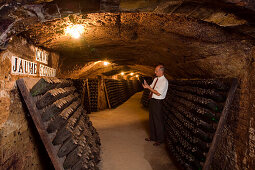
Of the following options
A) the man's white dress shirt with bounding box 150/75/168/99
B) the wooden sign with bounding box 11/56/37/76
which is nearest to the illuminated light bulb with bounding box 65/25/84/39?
the wooden sign with bounding box 11/56/37/76

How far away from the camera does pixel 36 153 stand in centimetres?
202

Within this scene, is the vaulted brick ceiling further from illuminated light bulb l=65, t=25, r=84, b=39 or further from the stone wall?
the stone wall

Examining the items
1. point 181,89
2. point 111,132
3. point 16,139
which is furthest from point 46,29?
point 111,132

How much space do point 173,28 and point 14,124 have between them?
2389 millimetres

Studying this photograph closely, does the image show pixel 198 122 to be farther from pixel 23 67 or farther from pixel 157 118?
pixel 23 67

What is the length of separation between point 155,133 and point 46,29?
2.96 metres

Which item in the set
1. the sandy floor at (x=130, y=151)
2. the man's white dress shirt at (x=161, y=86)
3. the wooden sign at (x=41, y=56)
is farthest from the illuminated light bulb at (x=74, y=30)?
the sandy floor at (x=130, y=151)

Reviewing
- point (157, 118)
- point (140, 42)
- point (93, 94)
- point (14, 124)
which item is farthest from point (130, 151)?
point (93, 94)

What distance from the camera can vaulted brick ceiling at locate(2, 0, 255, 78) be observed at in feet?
4.99

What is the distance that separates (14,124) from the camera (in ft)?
5.27

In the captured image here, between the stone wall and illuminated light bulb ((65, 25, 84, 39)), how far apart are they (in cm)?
62

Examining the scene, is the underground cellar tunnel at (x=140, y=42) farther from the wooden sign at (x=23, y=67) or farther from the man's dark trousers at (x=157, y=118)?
the man's dark trousers at (x=157, y=118)

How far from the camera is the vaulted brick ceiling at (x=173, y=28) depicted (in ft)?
4.99

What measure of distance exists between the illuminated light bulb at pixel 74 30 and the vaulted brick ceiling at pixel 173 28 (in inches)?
3.6
